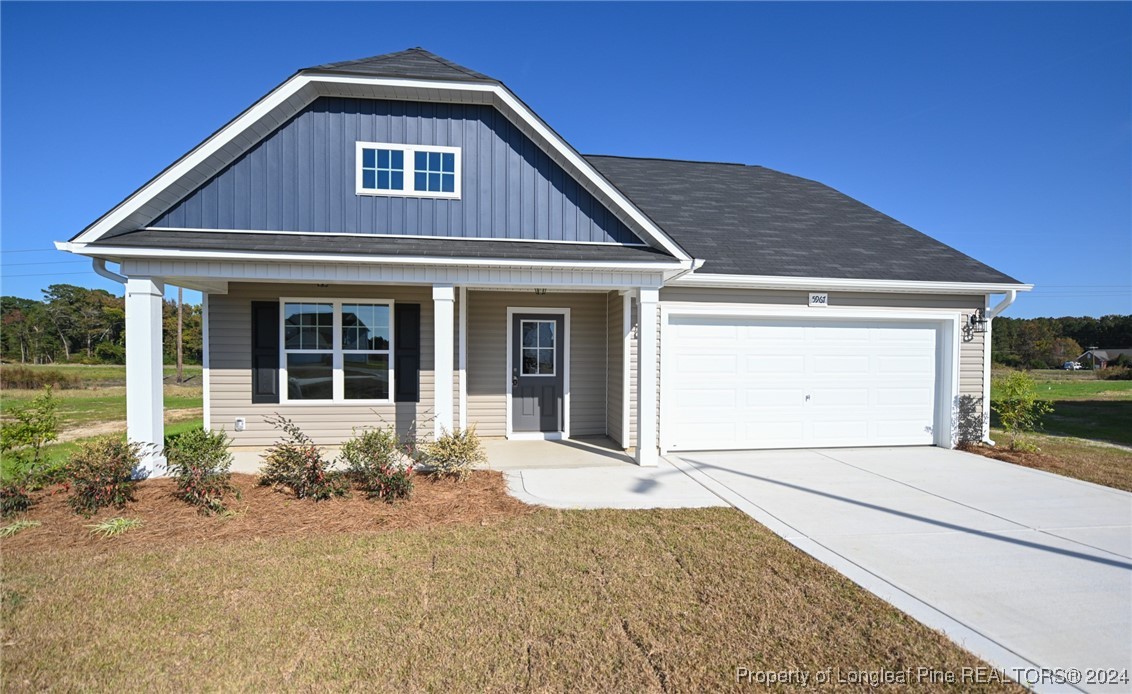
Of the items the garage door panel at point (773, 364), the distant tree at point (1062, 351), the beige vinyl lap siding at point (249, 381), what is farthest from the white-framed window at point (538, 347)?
the distant tree at point (1062, 351)

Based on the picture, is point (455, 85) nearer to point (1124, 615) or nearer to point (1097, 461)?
point (1124, 615)

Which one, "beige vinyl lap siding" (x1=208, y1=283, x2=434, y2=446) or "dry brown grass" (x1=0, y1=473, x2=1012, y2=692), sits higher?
"beige vinyl lap siding" (x1=208, y1=283, x2=434, y2=446)

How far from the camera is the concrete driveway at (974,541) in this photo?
10.7 ft

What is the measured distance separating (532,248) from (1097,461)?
358 inches

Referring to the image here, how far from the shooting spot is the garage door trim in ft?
26.9

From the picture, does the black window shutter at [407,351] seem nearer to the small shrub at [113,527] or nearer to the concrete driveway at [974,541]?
the small shrub at [113,527]

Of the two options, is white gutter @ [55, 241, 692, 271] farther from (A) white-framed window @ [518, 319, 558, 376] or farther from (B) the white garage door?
(A) white-framed window @ [518, 319, 558, 376]

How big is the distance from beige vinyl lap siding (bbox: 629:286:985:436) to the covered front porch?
93 centimetres

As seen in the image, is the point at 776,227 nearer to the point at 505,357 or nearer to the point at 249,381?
the point at 505,357

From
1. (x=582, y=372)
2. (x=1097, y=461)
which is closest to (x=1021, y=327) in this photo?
(x=1097, y=461)

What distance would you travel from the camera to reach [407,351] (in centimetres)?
882

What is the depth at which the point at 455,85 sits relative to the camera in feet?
23.2

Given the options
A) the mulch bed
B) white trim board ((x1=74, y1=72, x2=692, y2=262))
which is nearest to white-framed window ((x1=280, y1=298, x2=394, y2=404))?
white trim board ((x1=74, y1=72, x2=692, y2=262))

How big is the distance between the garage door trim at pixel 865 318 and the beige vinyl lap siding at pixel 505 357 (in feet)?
5.25
